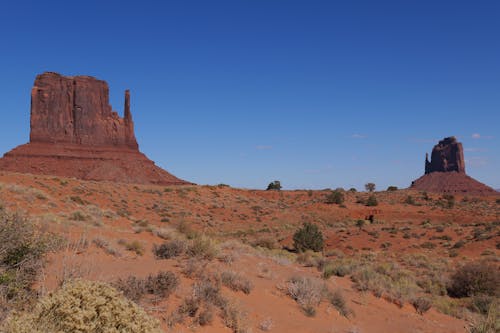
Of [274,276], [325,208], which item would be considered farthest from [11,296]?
[325,208]

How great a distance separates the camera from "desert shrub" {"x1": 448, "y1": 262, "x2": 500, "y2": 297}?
14.2 metres

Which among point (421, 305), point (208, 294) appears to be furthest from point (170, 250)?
point (421, 305)

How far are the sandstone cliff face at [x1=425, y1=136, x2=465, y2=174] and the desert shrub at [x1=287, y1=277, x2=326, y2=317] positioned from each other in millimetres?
120832

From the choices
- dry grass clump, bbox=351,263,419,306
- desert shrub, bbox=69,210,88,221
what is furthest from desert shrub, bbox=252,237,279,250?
desert shrub, bbox=69,210,88,221

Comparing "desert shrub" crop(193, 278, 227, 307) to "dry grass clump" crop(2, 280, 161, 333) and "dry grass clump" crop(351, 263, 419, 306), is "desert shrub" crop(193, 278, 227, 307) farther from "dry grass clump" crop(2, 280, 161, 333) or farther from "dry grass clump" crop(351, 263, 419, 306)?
"dry grass clump" crop(351, 263, 419, 306)

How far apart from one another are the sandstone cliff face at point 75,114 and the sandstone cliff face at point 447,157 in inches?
3577

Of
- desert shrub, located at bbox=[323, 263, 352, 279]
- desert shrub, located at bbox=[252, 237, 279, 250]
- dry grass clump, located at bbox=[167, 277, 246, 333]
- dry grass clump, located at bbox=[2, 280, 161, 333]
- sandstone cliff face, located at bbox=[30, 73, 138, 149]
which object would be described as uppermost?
sandstone cliff face, located at bbox=[30, 73, 138, 149]

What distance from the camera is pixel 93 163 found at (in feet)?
242

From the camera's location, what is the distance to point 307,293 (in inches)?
384

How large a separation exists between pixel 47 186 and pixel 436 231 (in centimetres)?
3211

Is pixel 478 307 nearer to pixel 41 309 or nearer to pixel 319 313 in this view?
pixel 319 313

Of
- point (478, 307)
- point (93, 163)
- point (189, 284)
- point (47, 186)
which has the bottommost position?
point (478, 307)

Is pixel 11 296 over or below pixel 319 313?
over

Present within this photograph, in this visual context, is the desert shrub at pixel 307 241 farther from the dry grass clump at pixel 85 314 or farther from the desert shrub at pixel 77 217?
the dry grass clump at pixel 85 314
